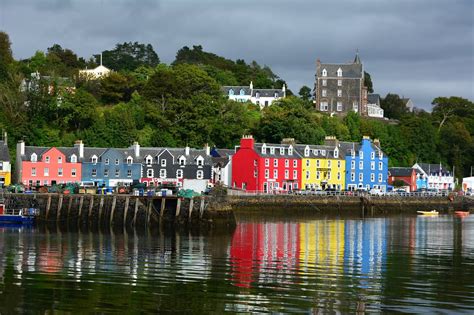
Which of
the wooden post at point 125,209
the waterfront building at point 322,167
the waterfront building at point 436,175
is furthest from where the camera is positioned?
the waterfront building at point 436,175

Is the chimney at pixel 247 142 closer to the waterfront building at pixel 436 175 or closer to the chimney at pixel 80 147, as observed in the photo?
the chimney at pixel 80 147

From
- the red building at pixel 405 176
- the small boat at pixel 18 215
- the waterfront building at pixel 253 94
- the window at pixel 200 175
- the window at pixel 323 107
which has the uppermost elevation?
the waterfront building at pixel 253 94

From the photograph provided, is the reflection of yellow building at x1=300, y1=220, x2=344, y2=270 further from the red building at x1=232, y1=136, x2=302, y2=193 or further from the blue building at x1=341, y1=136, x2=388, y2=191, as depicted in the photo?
the blue building at x1=341, y1=136, x2=388, y2=191

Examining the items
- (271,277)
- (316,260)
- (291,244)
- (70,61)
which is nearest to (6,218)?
(291,244)

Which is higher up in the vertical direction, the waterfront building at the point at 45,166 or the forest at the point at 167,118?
the forest at the point at 167,118

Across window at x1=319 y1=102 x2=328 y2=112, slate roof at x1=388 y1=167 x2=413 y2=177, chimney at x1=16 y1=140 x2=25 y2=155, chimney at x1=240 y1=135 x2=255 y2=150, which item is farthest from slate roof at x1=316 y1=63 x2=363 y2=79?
chimney at x1=16 y1=140 x2=25 y2=155

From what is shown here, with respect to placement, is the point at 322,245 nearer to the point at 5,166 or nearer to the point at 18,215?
the point at 18,215

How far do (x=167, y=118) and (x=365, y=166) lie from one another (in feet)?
79.3

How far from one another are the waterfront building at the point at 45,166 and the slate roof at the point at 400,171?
146 ft

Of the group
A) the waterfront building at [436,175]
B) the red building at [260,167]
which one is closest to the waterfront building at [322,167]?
the red building at [260,167]

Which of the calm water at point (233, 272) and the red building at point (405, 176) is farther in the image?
the red building at point (405, 176)

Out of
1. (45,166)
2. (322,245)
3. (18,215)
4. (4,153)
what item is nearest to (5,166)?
(4,153)

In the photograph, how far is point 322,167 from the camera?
321ft

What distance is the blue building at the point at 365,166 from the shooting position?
10125cm
